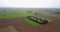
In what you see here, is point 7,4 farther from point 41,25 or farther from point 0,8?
point 41,25

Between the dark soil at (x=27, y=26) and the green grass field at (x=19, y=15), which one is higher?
the green grass field at (x=19, y=15)

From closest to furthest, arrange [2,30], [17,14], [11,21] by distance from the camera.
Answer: [2,30] < [11,21] < [17,14]

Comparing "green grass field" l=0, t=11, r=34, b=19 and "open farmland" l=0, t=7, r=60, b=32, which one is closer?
"open farmland" l=0, t=7, r=60, b=32

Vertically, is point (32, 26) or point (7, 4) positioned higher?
point (7, 4)

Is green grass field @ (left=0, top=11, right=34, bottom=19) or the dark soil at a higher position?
green grass field @ (left=0, top=11, right=34, bottom=19)

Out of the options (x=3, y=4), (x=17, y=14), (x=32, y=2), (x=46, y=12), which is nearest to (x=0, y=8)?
(x=3, y=4)

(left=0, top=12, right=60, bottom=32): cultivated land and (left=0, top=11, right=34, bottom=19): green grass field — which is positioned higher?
(left=0, top=11, right=34, bottom=19): green grass field

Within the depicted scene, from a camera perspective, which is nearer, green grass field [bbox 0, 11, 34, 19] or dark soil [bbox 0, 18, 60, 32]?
dark soil [bbox 0, 18, 60, 32]

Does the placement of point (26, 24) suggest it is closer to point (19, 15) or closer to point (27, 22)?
point (27, 22)

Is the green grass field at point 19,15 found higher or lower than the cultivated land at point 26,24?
higher

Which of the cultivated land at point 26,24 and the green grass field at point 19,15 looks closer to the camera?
the cultivated land at point 26,24

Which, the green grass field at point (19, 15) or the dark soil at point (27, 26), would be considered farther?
the green grass field at point (19, 15)
